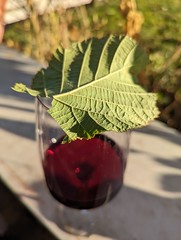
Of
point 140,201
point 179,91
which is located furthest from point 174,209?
point 179,91

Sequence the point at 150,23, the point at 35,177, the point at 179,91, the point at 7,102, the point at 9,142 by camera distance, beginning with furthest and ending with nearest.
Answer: the point at 150,23, the point at 179,91, the point at 7,102, the point at 9,142, the point at 35,177

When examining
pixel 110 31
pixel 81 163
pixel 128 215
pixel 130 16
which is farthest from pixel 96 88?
pixel 110 31

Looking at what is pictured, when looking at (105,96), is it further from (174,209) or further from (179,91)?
(179,91)

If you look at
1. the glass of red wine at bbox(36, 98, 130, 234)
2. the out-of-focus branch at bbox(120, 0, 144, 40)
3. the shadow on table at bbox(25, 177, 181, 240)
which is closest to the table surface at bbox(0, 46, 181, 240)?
the shadow on table at bbox(25, 177, 181, 240)

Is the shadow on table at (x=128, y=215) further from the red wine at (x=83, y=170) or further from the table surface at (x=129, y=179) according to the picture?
the red wine at (x=83, y=170)

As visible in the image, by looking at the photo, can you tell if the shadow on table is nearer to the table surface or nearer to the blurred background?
the table surface

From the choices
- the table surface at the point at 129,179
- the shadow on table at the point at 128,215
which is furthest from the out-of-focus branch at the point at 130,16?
the shadow on table at the point at 128,215
